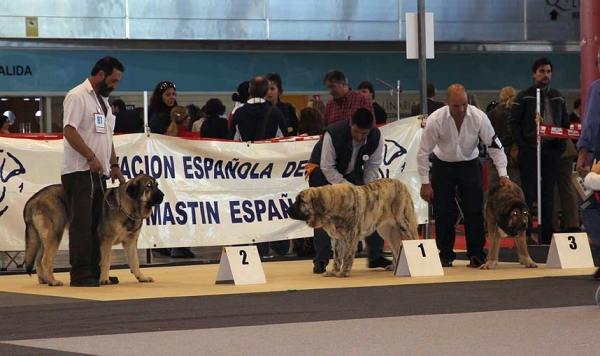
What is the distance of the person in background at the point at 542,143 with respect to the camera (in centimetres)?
1466

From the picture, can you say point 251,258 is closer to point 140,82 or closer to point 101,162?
point 101,162

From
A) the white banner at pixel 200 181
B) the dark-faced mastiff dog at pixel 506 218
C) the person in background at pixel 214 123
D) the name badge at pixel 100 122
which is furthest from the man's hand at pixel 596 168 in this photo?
the person in background at pixel 214 123

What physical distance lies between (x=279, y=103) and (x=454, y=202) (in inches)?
136

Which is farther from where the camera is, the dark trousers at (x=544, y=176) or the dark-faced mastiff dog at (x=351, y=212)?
the dark trousers at (x=544, y=176)

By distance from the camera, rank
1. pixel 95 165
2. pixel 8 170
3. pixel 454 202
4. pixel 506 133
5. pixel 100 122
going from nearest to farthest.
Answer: pixel 95 165 < pixel 100 122 < pixel 454 202 < pixel 8 170 < pixel 506 133

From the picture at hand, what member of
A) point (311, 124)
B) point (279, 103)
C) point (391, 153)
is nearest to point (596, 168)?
point (391, 153)

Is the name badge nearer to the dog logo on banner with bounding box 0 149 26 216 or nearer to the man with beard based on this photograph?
the man with beard

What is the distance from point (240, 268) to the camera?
10570mm

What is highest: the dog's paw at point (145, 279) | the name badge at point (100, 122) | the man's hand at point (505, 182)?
the name badge at point (100, 122)

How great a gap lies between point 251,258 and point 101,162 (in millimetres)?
1495

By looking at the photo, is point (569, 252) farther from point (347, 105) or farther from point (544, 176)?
point (544, 176)

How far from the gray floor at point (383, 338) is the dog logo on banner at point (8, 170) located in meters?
5.32

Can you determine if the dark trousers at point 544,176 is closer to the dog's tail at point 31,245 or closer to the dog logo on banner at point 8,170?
the dog logo on banner at point 8,170

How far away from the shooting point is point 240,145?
13430mm
